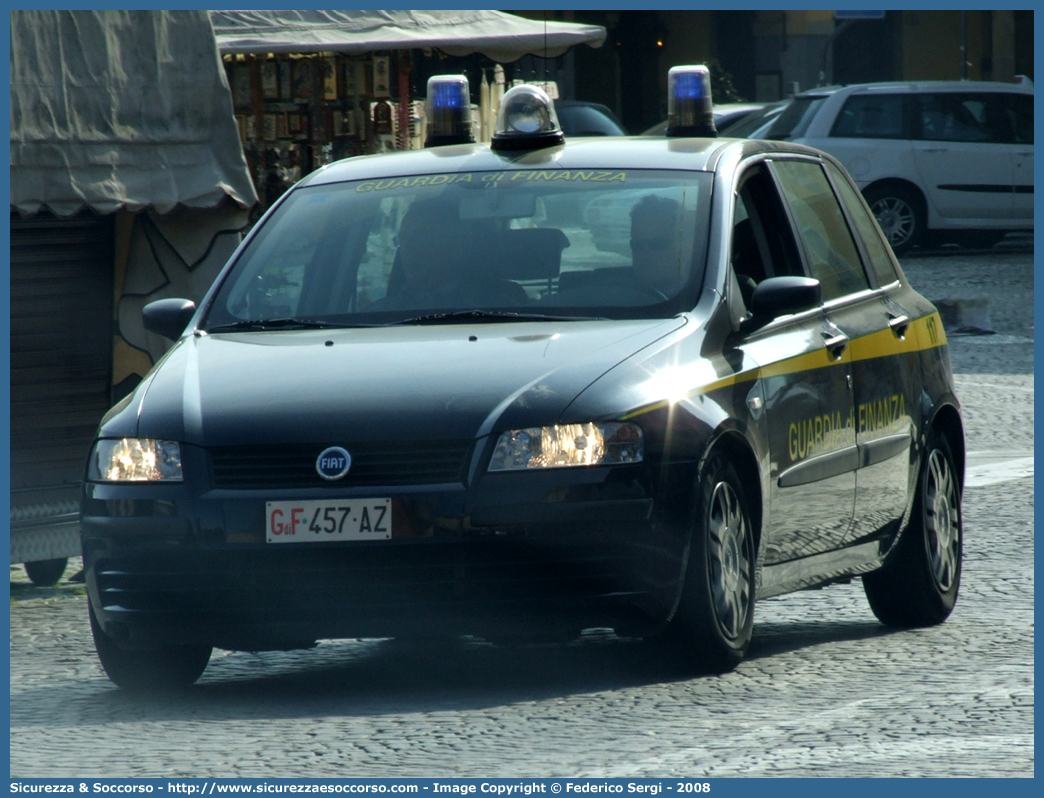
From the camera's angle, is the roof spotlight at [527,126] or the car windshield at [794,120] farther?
the car windshield at [794,120]

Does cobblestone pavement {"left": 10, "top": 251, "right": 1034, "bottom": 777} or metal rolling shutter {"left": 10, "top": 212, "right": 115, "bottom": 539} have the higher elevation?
metal rolling shutter {"left": 10, "top": 212, "right": 115, "bottom": 539}

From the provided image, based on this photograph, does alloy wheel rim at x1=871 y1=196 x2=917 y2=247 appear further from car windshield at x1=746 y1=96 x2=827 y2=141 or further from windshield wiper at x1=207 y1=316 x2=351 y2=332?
windshield wiper at x1=207 y1=316 x2=351 y2=332

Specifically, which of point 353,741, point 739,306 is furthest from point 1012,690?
point 353,741

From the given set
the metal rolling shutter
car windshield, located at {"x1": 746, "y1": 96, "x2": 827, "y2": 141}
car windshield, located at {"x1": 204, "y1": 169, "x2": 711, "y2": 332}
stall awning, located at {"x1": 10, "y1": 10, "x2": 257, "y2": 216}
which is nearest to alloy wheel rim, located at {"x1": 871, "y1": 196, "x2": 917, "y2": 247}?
car windshield, located at {"x1": 746, "y1": 96, "x2": 827, "y2": 141}

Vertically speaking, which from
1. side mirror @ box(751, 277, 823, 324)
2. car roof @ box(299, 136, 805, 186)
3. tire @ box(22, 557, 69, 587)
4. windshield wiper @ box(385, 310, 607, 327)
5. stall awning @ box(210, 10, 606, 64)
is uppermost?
stall awning @ box(210, 10, 606, 64)

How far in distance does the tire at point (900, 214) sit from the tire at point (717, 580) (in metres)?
17.0

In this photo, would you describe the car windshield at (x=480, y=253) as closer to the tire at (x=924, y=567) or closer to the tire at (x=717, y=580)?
the tire at (x=717, y=580)

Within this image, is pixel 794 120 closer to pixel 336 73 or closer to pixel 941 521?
pixel 336 73

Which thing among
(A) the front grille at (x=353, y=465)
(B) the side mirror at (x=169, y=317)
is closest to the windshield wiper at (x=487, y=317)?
(B) the side mirror at (x=169, y=317)

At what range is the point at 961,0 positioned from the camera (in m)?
39.3

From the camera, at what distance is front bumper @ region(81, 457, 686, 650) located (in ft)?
18.5

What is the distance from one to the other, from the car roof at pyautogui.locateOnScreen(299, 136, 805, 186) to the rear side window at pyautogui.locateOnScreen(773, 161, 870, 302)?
15 cm

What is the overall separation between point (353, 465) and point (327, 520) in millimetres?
158

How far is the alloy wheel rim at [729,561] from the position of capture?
6074mm
